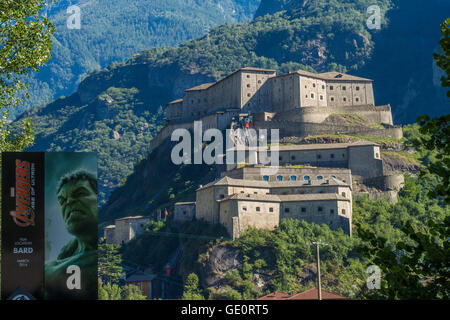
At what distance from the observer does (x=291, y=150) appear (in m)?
88.7

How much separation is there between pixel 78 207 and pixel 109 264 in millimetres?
68036

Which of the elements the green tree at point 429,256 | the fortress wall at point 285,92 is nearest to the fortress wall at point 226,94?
the fortress wall at point 285,92

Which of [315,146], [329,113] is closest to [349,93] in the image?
[329,113]

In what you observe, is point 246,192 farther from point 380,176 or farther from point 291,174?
point 380,176

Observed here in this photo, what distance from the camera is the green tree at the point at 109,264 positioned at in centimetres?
7984

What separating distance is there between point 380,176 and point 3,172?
75.3 meters

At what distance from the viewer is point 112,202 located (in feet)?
420

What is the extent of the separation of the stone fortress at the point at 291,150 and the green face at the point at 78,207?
57586 millimetres

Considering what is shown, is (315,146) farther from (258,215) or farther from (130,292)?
(130,292)

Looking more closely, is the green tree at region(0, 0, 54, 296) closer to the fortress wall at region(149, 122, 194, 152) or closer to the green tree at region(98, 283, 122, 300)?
the green tree at region(98, 283, 122, 300)

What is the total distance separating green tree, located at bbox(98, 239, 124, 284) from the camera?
7984 centimetres

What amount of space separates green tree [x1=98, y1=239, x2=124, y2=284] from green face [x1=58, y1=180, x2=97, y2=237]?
64.1 m

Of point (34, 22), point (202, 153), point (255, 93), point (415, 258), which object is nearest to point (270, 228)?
point (202, 153)

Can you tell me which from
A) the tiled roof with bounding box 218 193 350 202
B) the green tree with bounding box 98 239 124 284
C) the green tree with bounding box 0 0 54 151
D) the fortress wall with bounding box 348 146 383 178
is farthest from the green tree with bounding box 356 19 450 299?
the fortress wall with bounding box 348 146 383 178
